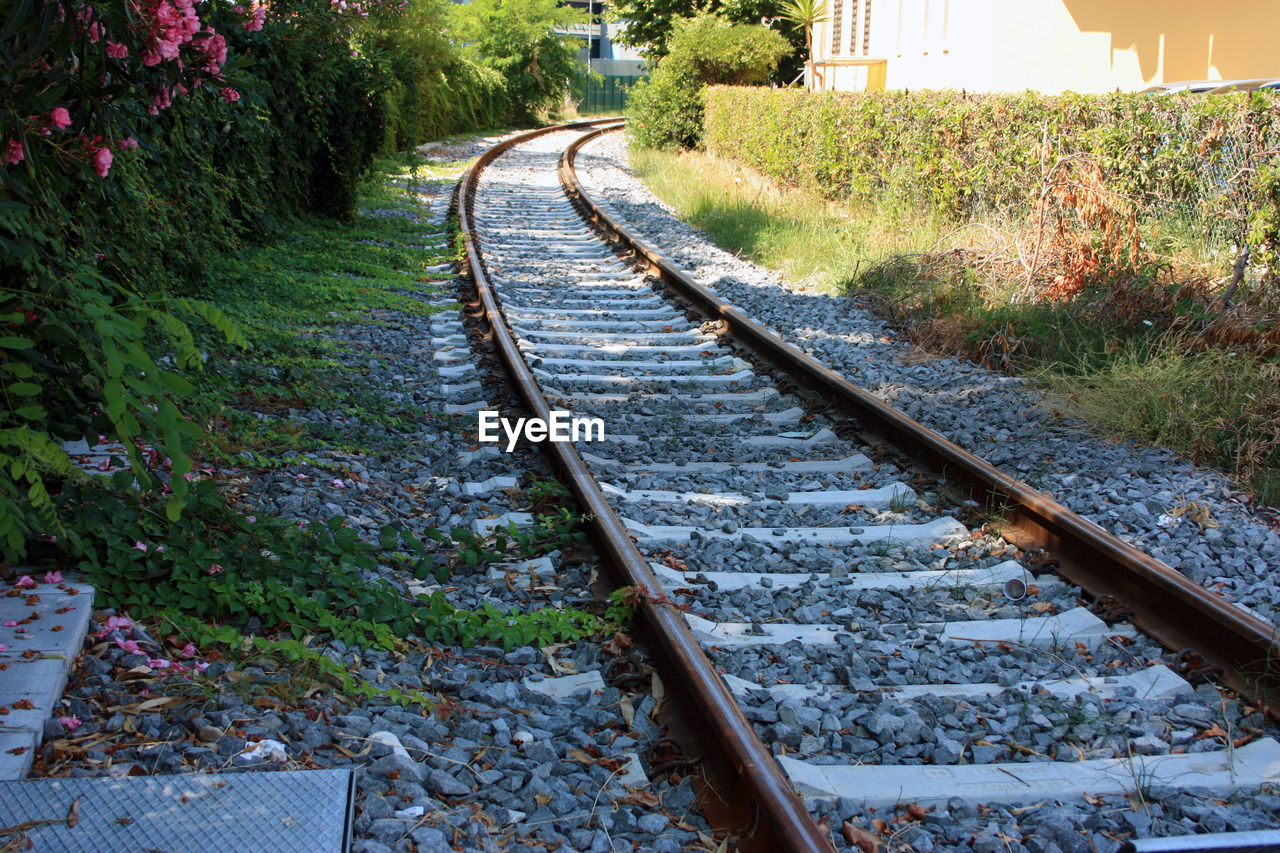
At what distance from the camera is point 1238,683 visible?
3086 millimetres

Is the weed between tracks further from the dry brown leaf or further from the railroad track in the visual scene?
the dry brown leaf

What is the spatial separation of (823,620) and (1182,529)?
1.82 meters

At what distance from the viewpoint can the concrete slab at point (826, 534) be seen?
13.9ft

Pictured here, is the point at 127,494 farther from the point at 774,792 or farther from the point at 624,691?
the point at 774,792

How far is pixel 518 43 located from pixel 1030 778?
40653 mm

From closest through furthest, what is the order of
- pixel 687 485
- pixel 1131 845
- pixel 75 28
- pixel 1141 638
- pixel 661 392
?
pixel 1131 845 < pixel 75 28 < pixel 1141 638 < pixel 687 485 < pixel 661 392

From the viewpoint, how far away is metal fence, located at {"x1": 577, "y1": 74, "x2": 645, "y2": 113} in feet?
174

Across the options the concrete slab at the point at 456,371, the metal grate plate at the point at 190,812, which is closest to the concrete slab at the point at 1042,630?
the metal grate plate at the point at 190,812

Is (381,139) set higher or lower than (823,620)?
higher

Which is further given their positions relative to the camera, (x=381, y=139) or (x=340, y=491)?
(x=381, y=139)

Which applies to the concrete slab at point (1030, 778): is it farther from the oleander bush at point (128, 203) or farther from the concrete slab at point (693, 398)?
the concrete slab at point (693, 398)

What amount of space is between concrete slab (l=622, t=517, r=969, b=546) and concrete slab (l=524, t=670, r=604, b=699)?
3.43 ft

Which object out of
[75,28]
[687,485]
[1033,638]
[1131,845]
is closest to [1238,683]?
[1033,638]

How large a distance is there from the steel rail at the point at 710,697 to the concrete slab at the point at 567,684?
22 cm
